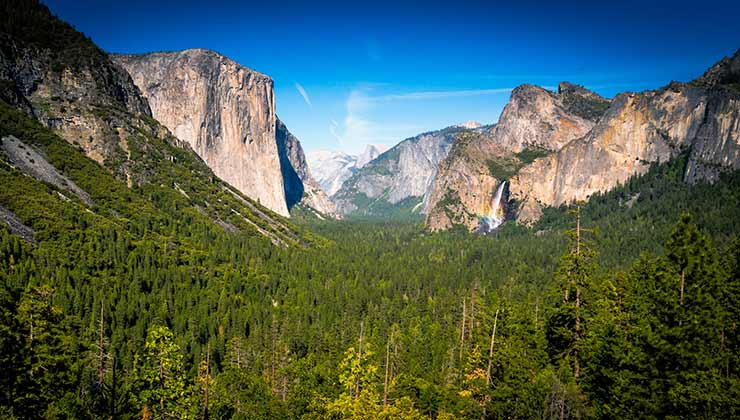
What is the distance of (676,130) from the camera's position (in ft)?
596

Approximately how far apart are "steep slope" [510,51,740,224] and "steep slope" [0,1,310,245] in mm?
128555

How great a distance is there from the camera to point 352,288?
104875mm

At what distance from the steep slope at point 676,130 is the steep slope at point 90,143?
422 ft

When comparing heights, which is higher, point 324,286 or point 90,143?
point 90,143

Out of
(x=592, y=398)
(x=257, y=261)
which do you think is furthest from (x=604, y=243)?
(x=592, y=398)

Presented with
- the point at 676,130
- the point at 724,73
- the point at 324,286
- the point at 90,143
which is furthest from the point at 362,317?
the point at 724,73

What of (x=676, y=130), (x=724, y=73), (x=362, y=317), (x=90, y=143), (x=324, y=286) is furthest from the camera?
(x=676, y=130)

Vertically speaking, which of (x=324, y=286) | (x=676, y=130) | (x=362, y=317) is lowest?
(x=362, y=317)

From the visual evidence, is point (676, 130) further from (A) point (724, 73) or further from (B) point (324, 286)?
(B) point (324, 286)

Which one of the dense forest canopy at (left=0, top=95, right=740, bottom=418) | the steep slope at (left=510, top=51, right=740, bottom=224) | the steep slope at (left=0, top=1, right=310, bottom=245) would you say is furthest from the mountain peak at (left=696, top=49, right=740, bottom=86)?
the steep slope at (left=0, top=1, right=310, bottom=245)

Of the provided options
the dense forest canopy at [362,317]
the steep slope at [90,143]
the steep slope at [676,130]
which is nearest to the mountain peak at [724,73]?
the steep slope at [676,130]

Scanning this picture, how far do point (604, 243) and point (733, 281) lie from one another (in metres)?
110

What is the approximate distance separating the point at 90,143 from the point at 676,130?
19954cm

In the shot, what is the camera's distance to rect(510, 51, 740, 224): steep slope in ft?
495
